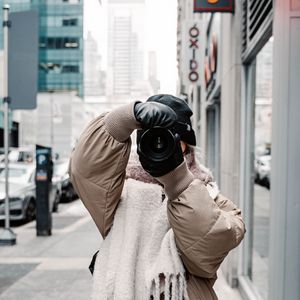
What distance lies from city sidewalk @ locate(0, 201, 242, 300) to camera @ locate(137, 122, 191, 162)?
4556mm

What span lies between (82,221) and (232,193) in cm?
727

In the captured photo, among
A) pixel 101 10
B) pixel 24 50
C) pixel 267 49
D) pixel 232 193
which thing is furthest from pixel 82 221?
pixel 101 10

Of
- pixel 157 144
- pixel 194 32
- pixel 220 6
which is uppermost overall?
pixel 194 32

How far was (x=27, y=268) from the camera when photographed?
739 cm

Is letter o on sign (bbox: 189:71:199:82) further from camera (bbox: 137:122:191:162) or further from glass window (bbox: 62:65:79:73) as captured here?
glass window (bbox: 62:65:79:73)

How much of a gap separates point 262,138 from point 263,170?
345mm

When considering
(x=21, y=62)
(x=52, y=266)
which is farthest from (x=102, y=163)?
(x=21, y=62)

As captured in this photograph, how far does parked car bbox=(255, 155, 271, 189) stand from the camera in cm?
531

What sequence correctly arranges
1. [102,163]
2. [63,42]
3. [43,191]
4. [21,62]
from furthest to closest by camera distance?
1. [63,42]
2. [43,191]
3. [21,62]
4. [102,163]

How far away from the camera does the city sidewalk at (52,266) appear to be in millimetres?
6074

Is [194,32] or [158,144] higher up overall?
[194,32]

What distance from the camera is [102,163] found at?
73.9 inches

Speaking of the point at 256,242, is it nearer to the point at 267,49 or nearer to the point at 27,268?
the point at 267,49

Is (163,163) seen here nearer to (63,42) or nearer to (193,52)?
(193,52)
